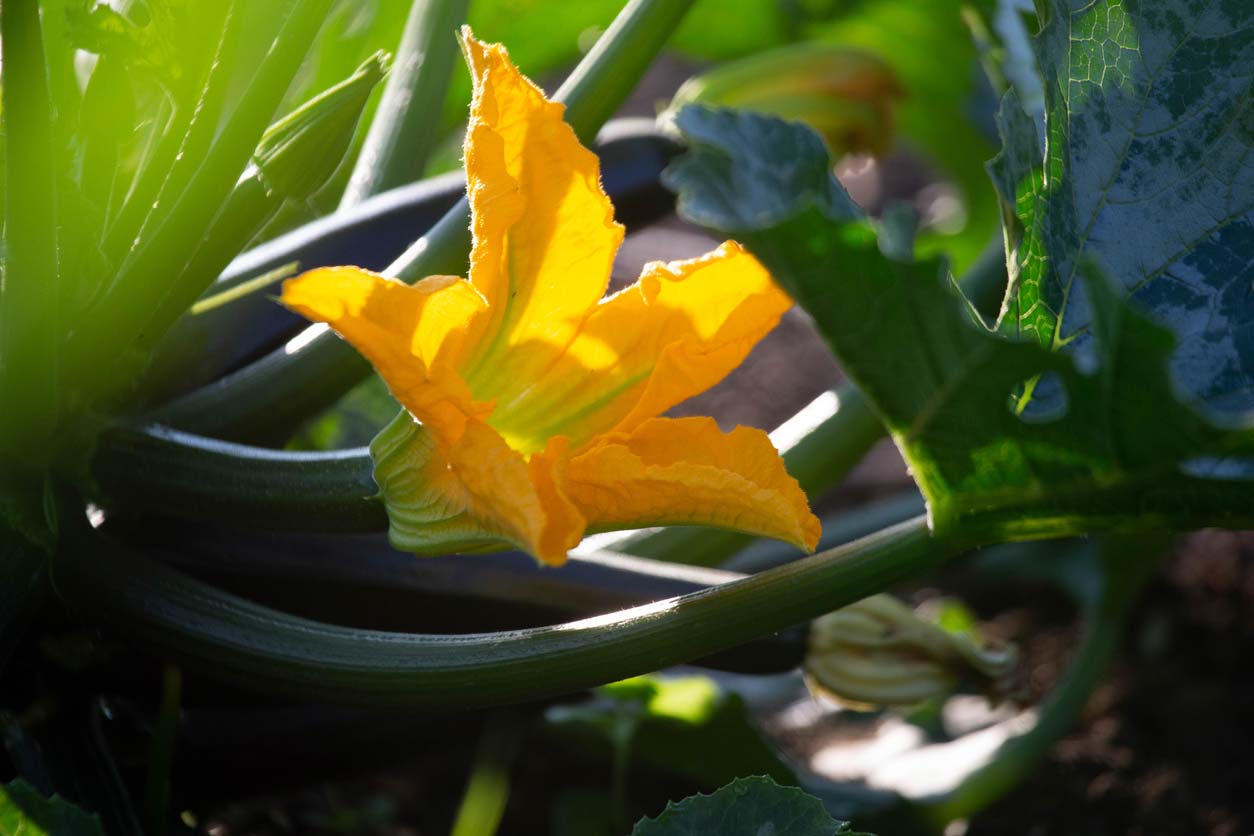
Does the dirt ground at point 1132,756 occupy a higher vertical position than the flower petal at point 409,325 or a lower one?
lower

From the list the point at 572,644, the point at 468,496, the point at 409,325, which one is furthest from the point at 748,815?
the point at 409,325

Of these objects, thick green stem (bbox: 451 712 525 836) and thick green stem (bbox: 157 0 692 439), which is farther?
thick green stem (bbox: 451 712 525 836)

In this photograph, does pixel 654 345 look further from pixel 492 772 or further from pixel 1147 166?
pixel 492 772

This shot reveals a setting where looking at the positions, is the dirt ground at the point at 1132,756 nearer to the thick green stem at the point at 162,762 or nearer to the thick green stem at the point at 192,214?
the thick green stem at the point at 162,762

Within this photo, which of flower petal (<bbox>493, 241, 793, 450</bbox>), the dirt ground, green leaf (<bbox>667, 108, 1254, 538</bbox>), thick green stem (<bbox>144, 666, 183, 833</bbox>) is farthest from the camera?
the dirt ground

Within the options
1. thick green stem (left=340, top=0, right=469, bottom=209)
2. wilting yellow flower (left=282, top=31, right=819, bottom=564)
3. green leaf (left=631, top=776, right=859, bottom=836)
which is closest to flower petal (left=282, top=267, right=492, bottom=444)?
wilting yellow flower (left=282, top=31, right=819, bottom=564)

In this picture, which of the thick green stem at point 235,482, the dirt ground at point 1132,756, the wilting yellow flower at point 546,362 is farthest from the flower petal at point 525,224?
the dirt ground at point 1132,756

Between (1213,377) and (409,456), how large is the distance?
1.70 feet

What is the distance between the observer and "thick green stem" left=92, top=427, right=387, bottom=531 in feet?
2.87

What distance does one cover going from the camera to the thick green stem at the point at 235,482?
0.88m

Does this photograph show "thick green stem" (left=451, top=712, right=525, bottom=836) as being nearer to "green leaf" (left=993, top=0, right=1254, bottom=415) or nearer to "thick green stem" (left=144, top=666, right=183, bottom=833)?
"thick green stem" (left=144, top=666, right=183, bottom=833)

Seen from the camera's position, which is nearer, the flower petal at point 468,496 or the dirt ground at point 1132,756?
the flower petal at point 468,496

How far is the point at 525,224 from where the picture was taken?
0.79 meters

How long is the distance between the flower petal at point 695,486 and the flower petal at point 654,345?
0.03 m
